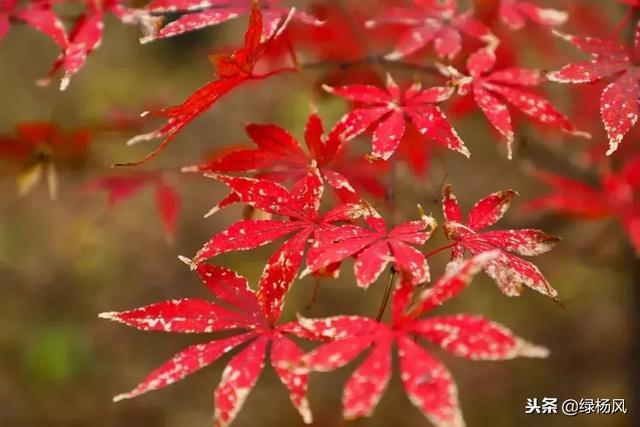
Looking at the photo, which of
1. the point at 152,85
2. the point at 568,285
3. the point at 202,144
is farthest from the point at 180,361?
the point at 152,85

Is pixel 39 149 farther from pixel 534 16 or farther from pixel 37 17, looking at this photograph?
pixel 534 16

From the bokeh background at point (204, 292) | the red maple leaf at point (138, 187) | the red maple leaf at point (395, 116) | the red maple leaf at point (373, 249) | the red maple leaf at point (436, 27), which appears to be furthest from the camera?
the bokeh background at point (204, 292)

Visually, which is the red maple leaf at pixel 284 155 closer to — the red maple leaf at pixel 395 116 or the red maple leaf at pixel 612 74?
the red maple leaf at pixel 395 116

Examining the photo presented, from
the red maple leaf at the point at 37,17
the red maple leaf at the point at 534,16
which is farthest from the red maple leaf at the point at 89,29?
the red maple leaf at the point at 534,16

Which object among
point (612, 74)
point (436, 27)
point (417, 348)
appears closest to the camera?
point (417, 348)

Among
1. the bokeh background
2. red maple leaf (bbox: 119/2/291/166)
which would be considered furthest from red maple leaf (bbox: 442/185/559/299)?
the bokeh background

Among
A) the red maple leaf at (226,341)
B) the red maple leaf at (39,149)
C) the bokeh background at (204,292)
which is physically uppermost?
the red maple leaf at (226,341)

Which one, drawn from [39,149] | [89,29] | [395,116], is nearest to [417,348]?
[395,116]

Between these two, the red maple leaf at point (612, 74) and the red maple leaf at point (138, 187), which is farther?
the red maple leaf at point (138, 187)
